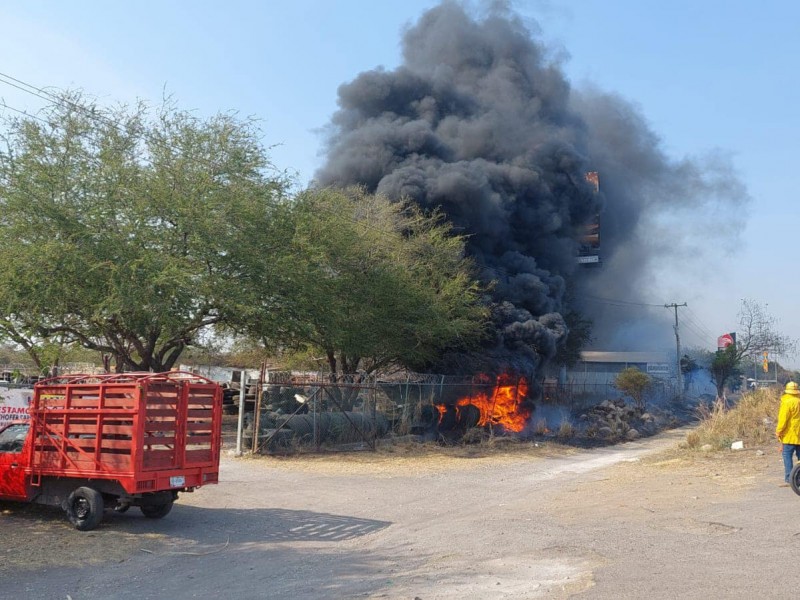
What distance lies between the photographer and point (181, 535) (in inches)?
357

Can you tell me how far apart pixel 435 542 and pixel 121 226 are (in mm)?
12835

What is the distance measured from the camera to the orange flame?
25.8 m

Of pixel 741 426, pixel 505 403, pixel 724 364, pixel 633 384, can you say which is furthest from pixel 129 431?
pixel 724 364

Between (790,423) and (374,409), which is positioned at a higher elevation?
(790,423)

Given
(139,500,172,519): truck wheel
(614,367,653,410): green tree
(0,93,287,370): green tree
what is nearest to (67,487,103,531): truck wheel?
(139,500,172,519): truck wheel

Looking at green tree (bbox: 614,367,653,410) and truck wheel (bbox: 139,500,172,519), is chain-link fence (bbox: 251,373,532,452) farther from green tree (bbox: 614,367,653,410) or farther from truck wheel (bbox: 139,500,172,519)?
green tree (bbox: 614,367,653,410)

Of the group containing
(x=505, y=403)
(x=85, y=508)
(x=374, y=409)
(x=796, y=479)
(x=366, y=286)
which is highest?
(x=366, y=286)

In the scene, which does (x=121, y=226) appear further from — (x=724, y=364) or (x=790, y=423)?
(x=724, y=364)

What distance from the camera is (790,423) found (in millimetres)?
10719

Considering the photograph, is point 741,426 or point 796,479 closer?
point 796,479

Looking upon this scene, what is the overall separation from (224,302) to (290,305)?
6.97 ft

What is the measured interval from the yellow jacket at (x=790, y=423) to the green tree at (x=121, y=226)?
41.4 feet

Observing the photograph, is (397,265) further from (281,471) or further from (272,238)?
(281,471)

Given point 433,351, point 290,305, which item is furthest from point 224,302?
point 433,351
